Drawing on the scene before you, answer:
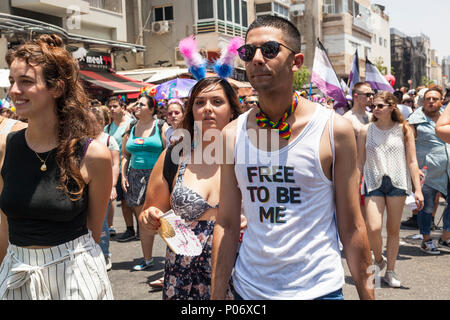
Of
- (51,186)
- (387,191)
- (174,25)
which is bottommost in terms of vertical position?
(387,191)

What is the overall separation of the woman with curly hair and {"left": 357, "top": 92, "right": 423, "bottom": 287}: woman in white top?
12.3ft

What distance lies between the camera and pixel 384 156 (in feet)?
19.4

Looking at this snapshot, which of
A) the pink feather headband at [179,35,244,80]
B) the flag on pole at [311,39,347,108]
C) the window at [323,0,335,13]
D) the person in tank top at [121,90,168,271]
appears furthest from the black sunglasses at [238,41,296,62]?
the window at [323,0,335,13]

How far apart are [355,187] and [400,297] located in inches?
131

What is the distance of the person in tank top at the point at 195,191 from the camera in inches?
122

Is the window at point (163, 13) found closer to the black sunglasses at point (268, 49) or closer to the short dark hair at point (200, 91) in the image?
the short dark hair at point (200, 91)

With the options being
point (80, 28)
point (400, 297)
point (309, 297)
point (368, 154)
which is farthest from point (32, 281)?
point (80, 28)

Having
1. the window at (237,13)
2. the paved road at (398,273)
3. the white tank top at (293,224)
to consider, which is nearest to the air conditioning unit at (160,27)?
the window at (237,13)

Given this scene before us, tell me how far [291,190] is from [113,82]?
21.6m

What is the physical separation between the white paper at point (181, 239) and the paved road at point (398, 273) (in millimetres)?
2525

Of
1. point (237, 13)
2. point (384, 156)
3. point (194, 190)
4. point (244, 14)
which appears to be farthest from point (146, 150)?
point (244, 14)

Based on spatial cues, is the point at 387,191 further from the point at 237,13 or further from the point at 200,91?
the point at 237,13
